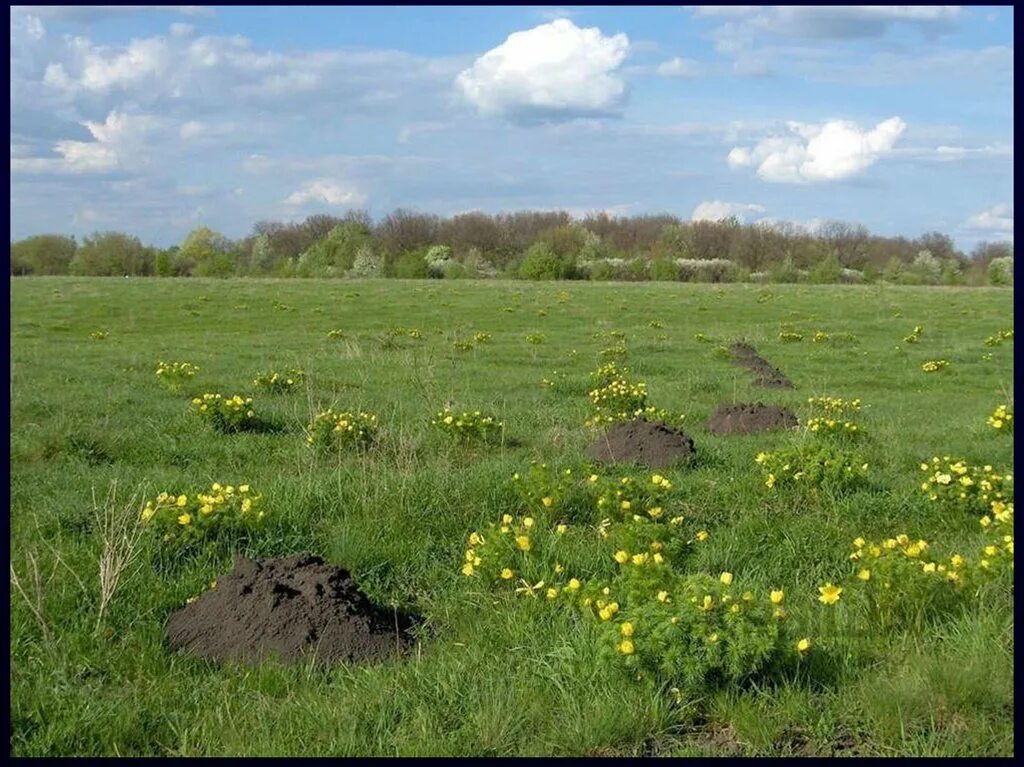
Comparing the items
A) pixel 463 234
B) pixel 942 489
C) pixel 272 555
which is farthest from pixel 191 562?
pixel 463 234

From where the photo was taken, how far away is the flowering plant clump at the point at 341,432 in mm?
9977

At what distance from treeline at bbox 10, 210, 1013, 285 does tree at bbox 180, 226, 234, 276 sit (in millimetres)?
144

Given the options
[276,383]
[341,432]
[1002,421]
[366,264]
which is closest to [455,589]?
[341,432]

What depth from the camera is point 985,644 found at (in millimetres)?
4953

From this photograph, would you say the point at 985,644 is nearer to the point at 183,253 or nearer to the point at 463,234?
the point at 183,253

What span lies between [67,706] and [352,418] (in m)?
5.67

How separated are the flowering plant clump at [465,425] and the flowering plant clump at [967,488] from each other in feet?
14.3

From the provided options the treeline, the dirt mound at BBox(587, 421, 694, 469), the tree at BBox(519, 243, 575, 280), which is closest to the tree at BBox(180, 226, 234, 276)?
the treeline

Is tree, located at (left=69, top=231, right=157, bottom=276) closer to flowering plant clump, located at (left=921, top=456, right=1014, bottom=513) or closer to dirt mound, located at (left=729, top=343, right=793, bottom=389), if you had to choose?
dirt mound, located at (left=729, top=343, right=793, bottom=389)

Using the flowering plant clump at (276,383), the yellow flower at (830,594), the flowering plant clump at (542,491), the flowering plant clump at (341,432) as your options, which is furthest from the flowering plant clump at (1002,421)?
the flowering plant clump at (276,383)

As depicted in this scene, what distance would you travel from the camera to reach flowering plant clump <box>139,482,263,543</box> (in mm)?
6680

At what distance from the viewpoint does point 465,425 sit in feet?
34.3

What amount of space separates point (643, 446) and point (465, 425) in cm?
191

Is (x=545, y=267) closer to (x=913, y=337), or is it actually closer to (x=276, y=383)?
(x=913, y=337)
